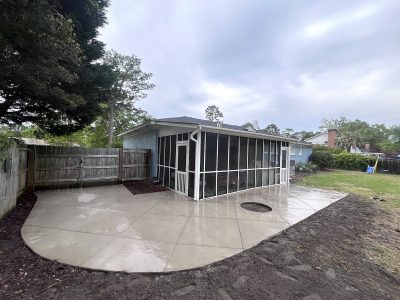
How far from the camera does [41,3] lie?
14.8 ft

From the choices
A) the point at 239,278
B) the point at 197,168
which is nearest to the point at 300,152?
the point at 197,168

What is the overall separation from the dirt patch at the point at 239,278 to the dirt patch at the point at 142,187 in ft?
15.5

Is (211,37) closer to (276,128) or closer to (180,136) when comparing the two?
(180,136)

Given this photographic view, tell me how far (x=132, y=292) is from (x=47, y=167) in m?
8.15

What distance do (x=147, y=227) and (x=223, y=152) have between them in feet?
14.5

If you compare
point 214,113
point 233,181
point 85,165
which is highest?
point 214,113

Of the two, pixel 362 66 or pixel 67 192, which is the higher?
pixel 362 66

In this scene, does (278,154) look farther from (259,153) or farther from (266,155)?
(259,153)

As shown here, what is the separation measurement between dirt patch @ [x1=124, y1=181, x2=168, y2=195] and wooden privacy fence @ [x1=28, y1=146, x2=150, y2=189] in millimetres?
534

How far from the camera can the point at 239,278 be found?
2.94m


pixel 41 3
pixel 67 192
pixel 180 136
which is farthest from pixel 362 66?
pixel 67 192

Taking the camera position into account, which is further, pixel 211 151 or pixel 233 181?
pixel 233 181

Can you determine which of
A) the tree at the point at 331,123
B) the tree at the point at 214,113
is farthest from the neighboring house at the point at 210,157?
the tree at the point at 331,123

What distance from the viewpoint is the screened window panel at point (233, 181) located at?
8719 mm
